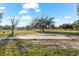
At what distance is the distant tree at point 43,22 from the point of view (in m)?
3.32

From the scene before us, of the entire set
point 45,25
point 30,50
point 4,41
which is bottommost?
point 30,50

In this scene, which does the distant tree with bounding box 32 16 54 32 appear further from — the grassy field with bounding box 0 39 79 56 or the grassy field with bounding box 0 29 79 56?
the grassy field with bounding box 0 39 79 56

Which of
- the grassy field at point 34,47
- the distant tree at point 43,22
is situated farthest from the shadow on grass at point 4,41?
the distant tree at point 43,22

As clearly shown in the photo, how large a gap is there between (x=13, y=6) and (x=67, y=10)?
727 millimetres

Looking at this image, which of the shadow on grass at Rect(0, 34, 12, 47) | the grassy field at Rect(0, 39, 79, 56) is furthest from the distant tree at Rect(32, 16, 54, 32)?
the shadow on grass at Rect(0, 34, 12, 47)

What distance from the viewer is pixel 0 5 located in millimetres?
3271

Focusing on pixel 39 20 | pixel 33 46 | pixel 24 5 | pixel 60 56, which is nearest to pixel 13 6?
pixel 24 5

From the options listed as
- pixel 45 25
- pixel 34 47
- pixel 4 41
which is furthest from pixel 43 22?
pixel 4 41

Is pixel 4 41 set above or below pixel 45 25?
below

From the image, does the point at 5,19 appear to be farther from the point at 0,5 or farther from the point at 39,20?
the point at 39,20

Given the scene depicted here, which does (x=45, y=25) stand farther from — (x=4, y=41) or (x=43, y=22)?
(x=4, y=41)

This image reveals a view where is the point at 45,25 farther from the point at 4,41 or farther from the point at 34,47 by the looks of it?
the point at 4,41

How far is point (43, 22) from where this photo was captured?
339cm

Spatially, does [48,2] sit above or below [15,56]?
above
